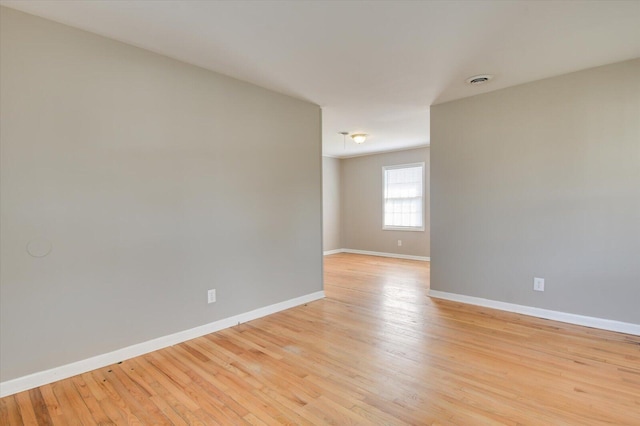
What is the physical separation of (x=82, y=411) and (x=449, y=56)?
3.64 m

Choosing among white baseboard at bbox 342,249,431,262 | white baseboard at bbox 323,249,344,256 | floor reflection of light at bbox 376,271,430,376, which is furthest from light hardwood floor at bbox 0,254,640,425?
white baseboard at bbox 323,249,344,256

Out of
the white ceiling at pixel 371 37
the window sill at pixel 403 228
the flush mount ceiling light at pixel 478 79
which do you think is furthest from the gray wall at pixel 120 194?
the window sill at pixel 403 228

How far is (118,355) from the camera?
2510 millimetres

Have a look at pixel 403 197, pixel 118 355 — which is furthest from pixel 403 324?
pixel 403 197

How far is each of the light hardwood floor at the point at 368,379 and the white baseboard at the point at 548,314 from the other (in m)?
0.11

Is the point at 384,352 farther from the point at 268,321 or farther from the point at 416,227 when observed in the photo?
the point at 416,227

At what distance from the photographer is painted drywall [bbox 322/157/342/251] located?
26.4 ft

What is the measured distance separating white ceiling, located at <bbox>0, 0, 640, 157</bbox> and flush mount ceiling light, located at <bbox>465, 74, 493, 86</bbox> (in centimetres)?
9

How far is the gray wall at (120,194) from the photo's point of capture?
214 centimetres

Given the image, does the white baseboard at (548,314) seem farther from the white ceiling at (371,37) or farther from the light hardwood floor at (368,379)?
the white ceiling at (371,37)

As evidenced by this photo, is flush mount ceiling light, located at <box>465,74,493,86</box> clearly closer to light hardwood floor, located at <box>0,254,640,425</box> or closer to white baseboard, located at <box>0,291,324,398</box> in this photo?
light hardwood floor, located at <box>0,254,640,425</box>

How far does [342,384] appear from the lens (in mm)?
2158

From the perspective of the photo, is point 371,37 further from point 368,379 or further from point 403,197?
point 403,197

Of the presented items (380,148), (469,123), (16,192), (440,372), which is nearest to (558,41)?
(469,123)
